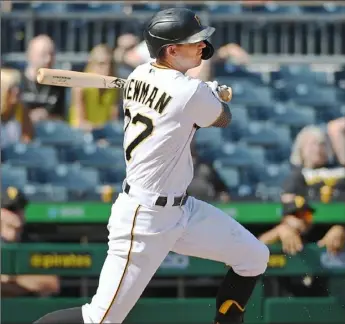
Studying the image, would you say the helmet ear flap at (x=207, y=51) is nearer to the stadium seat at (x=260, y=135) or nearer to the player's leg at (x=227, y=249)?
the player's leg at (x=227, y=249)

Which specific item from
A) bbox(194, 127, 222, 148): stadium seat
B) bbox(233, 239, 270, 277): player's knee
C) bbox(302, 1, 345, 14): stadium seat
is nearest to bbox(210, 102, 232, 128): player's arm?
bbox(233, 239, 270, 277): player's knee

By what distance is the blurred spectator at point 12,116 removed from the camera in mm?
8078

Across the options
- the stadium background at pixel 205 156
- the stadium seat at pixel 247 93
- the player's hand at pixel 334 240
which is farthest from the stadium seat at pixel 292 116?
the player's hand at pixel 334 240

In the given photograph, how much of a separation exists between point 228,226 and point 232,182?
323cm

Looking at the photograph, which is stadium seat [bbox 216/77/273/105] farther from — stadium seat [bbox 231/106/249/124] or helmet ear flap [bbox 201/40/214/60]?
helmet ear flap [bbox 201/40/214/60]

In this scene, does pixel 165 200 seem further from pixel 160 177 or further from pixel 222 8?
pixel 222 8

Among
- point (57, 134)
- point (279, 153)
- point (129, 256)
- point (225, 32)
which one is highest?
point (129, 256)

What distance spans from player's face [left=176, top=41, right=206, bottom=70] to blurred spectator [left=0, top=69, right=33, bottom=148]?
357 cm

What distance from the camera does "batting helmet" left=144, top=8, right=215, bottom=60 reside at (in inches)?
183

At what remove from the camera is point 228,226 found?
15.8ft

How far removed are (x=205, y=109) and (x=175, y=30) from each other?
0.39 m

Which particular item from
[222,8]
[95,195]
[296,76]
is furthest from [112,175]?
[222,8]

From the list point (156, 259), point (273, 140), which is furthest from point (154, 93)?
point (273, 140)

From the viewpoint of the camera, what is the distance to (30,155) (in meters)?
7.93
